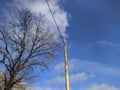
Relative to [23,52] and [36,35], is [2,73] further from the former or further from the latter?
[36,35]

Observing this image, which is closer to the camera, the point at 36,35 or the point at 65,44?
the point at 65,44

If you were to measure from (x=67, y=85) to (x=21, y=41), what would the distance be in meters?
12.5

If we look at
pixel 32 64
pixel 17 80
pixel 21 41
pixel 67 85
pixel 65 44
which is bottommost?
pixel 67 85

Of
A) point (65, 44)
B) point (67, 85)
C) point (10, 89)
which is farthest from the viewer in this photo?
point (10, 89)

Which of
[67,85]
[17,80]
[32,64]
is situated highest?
[32,64]

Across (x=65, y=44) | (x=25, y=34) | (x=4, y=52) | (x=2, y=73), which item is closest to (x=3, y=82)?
(x=2, y=73)

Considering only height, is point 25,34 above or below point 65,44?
above

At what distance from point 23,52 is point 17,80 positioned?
2874 millimetres

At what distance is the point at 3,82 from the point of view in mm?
29844

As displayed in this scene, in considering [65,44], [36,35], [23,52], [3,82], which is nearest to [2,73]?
[3,82]

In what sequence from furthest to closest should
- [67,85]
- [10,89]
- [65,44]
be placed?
[10,89] < [65,44] < [67,85]

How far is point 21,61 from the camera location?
29.7m

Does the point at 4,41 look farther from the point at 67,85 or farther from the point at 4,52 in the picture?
the point at 67,85

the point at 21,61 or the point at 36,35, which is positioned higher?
the point at 36,35
